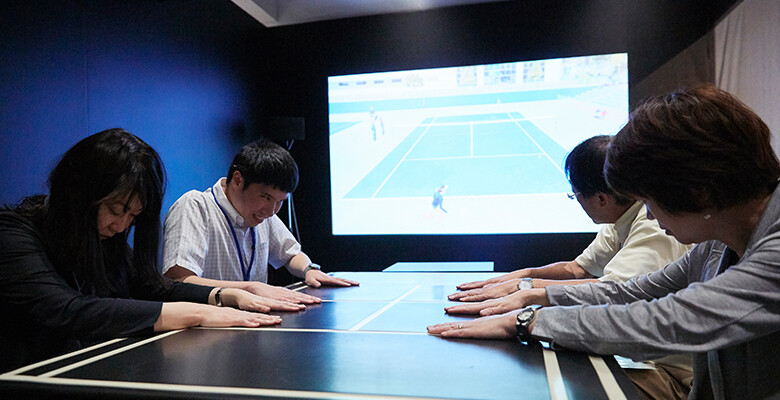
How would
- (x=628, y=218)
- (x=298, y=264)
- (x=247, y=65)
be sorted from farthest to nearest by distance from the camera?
(x=247, y=65) < (x=298, y=264) < (x=628, y=218)

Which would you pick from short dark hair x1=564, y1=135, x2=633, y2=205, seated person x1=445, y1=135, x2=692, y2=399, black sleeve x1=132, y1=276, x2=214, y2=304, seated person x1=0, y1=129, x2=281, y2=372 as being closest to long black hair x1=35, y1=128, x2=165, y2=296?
seated person x1=0, y1=129, x2=281, y2=372

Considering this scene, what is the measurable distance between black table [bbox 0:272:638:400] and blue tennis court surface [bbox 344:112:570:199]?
9.99ft

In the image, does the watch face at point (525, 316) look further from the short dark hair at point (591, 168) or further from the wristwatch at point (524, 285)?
the short dark hair at point (591, 168)

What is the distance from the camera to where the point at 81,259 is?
1.45 metres

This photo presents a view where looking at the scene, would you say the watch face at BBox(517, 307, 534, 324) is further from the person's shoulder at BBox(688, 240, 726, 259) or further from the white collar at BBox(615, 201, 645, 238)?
the white collar at BBox(615, 201, 645, 238)

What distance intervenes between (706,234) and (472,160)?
10.8 ft

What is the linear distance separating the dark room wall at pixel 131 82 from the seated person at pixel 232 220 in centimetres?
77

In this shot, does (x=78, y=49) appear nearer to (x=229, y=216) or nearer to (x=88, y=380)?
(x=229, y=216)

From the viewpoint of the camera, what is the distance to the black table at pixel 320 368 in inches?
35.2

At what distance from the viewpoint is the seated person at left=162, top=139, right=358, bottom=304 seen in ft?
7.30

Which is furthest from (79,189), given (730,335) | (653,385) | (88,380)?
(653,385)

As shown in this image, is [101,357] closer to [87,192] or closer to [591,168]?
[87,192]

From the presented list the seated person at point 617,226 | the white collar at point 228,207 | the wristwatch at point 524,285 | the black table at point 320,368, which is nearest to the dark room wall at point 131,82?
the white collar at point 228,207

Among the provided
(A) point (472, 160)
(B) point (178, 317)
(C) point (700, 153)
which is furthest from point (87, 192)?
(A) point (472, 160)
